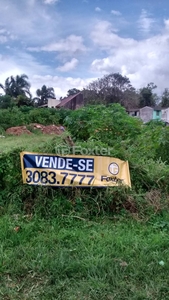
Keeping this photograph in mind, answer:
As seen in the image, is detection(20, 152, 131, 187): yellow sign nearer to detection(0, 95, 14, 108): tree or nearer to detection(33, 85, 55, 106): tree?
detection(0, 95, 14, 108): tree

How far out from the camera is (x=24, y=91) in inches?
1250

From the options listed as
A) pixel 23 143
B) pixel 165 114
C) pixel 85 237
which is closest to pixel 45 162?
pixel 85 237

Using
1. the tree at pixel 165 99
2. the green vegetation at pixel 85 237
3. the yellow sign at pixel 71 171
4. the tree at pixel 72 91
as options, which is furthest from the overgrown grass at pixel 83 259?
the tree at pixel 165 99

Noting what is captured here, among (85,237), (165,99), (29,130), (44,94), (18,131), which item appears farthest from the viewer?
(165,99)

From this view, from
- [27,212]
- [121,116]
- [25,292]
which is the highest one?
[121,116]

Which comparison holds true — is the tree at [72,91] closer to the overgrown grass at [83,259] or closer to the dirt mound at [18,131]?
the dirt mound at [18,131]

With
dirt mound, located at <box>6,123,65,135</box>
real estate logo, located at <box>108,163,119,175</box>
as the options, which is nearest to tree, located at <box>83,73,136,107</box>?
dirt mound, located at <box>6,123,65,135</box>

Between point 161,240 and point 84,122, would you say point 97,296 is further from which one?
point 84,122

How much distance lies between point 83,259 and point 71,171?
1.12 m

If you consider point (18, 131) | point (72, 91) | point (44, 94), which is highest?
point (72, 91)

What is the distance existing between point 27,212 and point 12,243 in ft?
1.80

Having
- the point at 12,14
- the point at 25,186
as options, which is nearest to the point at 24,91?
the point at 12,14

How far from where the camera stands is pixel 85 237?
7.89 ft

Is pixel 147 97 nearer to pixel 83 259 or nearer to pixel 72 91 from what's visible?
pixel 72 91
